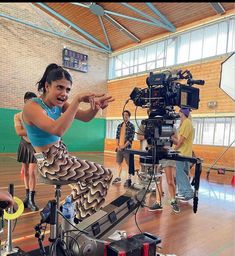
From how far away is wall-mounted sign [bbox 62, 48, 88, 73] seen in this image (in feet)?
32.9

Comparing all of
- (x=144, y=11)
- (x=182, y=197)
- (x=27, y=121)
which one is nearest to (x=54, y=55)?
(x=144, y=11)

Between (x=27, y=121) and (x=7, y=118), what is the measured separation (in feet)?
25.8

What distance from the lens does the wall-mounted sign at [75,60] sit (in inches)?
395

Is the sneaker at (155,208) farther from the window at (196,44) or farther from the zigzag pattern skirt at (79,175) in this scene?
the window at (196,44)

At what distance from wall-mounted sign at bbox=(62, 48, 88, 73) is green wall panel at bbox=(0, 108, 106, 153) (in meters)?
2.30

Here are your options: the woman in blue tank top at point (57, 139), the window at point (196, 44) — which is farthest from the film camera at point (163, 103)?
the window at point (196, 44)

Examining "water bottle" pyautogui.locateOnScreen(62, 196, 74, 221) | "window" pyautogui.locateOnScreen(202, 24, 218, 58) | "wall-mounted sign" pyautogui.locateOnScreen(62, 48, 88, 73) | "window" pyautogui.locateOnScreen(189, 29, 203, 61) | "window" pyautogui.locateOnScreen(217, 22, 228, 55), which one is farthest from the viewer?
"wall-mounted sign" pyautogui.locateOnScreen(62, 48, 88, 73)

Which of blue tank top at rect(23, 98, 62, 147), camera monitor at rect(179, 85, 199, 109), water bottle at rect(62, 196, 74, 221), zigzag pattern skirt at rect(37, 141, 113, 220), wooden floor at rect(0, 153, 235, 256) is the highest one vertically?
camera monitor at rect(179, 85, 199, 109)

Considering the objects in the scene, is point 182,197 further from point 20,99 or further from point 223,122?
point 20,99

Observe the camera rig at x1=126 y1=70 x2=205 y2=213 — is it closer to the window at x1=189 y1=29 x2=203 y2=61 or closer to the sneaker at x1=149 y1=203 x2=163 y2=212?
the sneaker at x1=149 y1=203 x2=163 y2=212

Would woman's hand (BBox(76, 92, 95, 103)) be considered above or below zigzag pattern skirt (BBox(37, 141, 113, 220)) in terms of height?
above

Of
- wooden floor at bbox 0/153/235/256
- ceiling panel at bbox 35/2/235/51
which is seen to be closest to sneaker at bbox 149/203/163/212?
wooden floor at bbox 0/153/235/256

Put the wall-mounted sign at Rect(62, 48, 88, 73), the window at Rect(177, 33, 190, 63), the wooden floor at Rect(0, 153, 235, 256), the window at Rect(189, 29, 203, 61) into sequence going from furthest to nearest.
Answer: the wall-mounted sign at Rect(62, 48, 88, 73) < the window at Rect(177, 33, 190, 63) < the window at Rect(189, 29, 203, 61) < the wooden floor at Rect(0, 153, 235, 256)

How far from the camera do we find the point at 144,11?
27.3 feet
